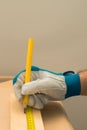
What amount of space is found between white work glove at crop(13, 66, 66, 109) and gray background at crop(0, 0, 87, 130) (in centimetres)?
41

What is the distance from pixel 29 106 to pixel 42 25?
525 mm

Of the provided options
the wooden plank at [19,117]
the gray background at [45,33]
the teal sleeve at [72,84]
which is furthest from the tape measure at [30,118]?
the gray background at [45,33]

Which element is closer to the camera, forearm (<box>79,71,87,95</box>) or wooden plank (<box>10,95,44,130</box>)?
wooden plank (<box>10,95,44,130</box>)

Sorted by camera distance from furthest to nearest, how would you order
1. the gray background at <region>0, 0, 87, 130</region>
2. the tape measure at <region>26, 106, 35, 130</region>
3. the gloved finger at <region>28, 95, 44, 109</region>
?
the gray background at <region>0, 0, 87, 130</region>
the gloved finger at <region>28, 95, 44, 109</region>
the tape measure at <region>26, 106, 35, 130</region>

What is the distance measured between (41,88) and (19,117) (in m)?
0.11

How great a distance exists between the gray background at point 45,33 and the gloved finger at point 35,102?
0.47 metres

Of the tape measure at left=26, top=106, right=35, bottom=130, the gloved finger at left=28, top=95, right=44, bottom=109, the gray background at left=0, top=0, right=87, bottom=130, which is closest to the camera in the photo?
the tape measure at left=26, top=106, right=35, bottom=130

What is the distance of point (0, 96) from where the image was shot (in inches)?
34.6

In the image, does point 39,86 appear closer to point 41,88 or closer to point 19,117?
point 41,88

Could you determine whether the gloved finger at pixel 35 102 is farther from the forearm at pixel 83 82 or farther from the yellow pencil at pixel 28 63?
the forearm at pixel 83 82

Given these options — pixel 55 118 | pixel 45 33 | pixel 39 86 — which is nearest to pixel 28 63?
pixel 39 86

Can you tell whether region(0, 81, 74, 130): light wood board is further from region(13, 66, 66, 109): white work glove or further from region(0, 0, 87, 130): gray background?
region(0, 0, 87, 130): gray background

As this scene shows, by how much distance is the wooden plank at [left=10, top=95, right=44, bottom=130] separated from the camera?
628 millimetres

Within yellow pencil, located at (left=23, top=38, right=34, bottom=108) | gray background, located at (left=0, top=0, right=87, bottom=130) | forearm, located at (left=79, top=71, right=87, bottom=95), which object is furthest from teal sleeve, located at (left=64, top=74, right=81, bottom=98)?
gray background, located at (left=0, top=0, right=87, bottom=130)
